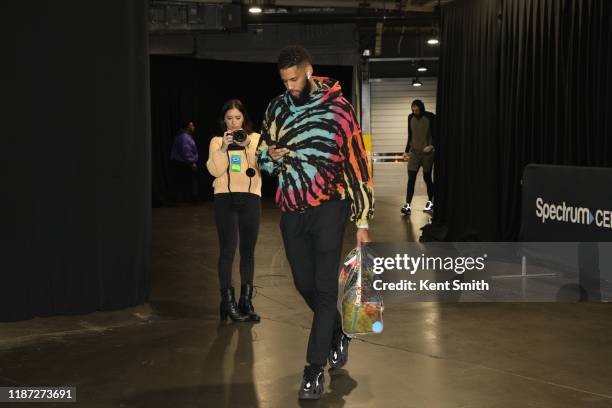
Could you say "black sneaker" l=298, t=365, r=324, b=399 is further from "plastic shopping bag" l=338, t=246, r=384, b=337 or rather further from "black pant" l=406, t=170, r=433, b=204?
"black pant" l=406, t=170, r=433, b=204

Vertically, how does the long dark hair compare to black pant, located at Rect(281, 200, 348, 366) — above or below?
above

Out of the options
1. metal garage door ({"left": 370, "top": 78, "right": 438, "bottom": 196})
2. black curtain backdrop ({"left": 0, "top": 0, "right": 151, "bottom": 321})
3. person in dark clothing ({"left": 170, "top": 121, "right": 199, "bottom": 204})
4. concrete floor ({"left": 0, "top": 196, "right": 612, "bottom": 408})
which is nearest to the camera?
concrete floor ({"left": 0, "top": 196, "right": 612, "bottom": 408})

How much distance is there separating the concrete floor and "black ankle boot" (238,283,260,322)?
0.10 meters

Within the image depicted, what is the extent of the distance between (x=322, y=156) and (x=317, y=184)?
5.2 inches

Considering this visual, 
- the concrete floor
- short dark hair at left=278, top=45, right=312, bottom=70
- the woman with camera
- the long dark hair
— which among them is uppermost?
short dark hair at left=278, top=45, right=312, bottom=70

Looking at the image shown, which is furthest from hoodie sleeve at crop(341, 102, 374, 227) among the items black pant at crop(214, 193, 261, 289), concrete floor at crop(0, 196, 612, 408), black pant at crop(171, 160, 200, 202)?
black pant at crop(171, 160, 200, 202)

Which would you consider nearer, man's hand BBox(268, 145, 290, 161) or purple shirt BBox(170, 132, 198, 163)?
man's hand BBox(268, 145, 290, 161)

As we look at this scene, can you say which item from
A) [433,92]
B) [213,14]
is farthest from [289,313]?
[433,92]

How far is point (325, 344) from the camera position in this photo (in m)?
3.89

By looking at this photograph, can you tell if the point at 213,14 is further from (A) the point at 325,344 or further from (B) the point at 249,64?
(A) the point at 325,344

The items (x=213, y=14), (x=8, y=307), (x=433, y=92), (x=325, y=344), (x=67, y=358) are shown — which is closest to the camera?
(x=325, y=344)

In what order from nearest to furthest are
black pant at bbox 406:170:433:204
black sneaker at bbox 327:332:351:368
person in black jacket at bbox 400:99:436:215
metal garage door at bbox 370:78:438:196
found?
1. black sneaker at bbox 327:332:351:368
2. person in black jacket at bbox 400:99:436:215
3. black pant at bbox 406:170:433:204
4. metal garage door at bbox 370:78:438:196

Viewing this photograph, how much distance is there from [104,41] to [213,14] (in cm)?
897

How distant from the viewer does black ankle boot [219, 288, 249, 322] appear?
5562 mm
